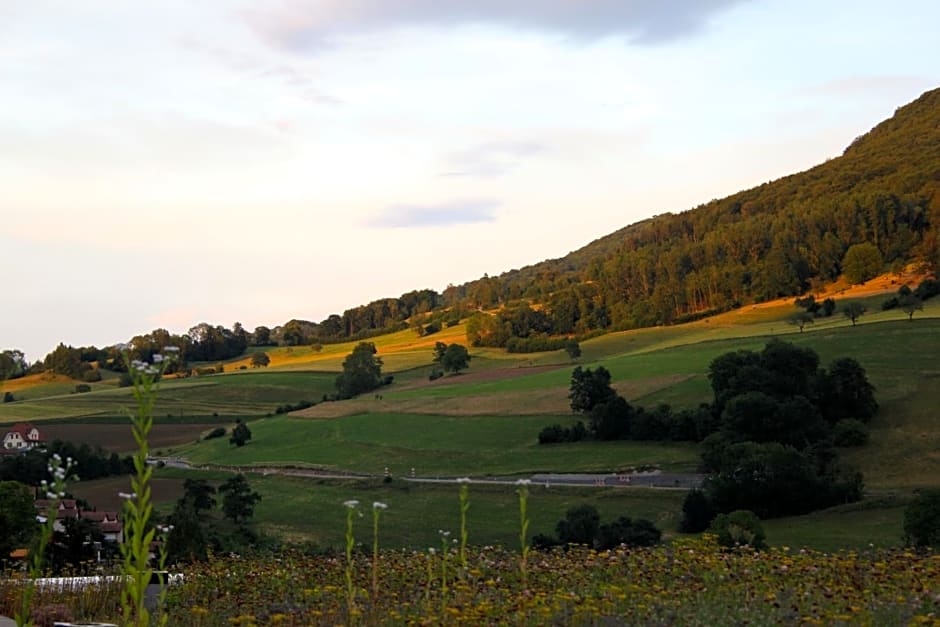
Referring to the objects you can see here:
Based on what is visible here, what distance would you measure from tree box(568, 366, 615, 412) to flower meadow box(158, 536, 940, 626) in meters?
53.9

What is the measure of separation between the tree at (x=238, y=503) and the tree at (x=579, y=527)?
15.3m

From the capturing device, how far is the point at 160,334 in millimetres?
135125

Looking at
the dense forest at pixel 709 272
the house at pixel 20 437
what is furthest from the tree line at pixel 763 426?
the dense forest at pixel 709 272

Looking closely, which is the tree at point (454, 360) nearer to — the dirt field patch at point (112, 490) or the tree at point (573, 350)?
the tree at point (573, 350)

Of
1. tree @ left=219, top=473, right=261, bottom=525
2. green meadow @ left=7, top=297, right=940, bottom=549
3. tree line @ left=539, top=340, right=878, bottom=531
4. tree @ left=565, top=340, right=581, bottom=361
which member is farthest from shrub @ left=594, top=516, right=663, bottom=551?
tree @ left=565, top=340, right=581, bottom=361

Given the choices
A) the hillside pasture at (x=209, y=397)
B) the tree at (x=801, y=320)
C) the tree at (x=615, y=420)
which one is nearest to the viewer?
the tree at (x=615, y=420)

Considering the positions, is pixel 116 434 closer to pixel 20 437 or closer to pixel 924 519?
pixel 20 437

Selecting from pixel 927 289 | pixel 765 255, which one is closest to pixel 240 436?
pixel 927 289

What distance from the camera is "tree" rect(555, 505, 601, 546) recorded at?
34438mm

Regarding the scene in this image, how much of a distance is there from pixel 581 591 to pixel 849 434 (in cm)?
4509

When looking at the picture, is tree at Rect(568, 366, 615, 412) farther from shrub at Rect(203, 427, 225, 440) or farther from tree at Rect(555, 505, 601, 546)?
shrub at Rect(203, 427, 225, 440)

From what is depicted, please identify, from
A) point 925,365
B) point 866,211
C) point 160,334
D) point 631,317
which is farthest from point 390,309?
point 925,365

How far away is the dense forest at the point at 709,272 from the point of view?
115m

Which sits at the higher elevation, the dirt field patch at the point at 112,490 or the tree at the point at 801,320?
the tree at the point at 801,320
